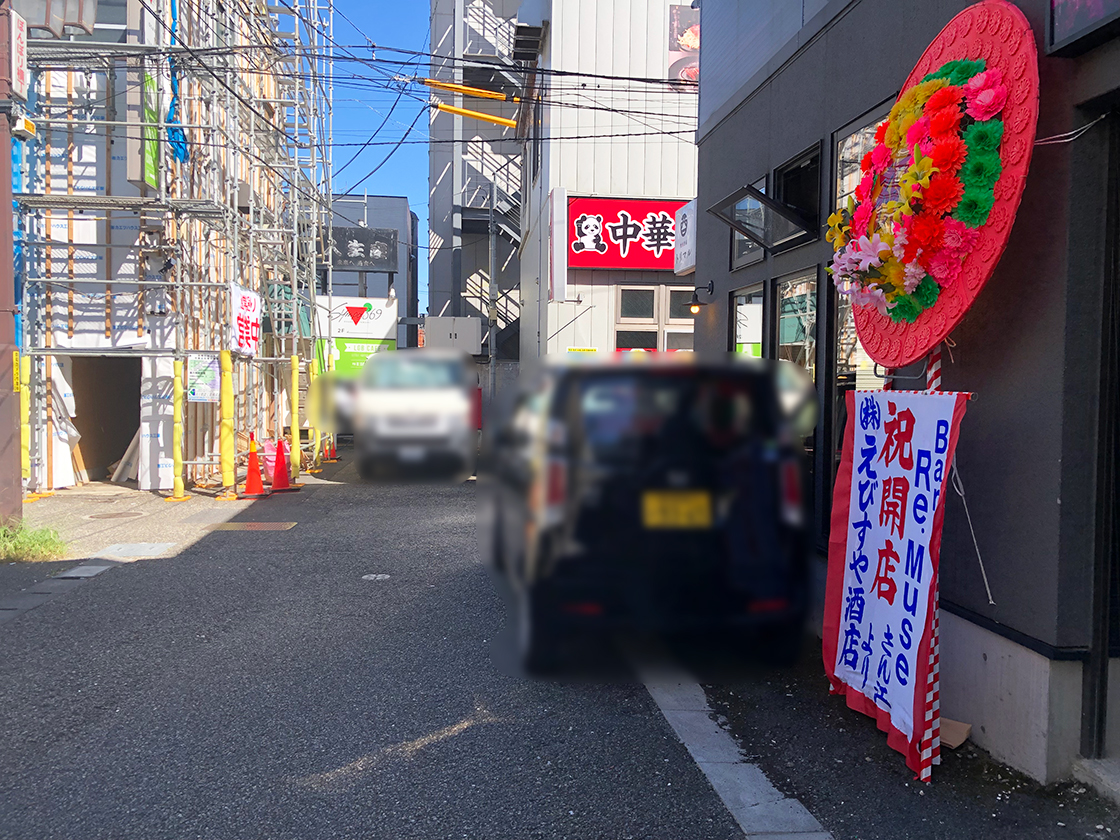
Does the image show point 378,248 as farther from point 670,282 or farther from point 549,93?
point 670,282

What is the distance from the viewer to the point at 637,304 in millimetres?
1580

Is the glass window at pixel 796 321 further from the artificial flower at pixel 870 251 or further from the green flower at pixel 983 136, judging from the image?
the green flower at pixel 983 136

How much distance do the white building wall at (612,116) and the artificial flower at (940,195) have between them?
1.72ft

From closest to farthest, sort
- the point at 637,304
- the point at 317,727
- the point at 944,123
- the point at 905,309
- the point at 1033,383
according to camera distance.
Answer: the point at 637,304, the point at 905,309, the point at 944,123, the point at 1033,383, the point at 317,727

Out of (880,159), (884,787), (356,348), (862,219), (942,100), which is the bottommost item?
(884,787)

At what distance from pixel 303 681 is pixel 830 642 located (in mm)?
6292

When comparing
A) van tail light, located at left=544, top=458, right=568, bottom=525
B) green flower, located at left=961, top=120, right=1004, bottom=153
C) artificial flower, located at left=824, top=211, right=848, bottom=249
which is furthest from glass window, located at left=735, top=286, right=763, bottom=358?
van tail light, located at left=544, top=458, right=568, bottom=525

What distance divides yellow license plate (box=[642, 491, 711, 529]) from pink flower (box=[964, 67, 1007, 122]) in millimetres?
2197

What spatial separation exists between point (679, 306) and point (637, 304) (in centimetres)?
11

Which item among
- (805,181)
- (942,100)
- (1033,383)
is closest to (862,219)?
(942,100)

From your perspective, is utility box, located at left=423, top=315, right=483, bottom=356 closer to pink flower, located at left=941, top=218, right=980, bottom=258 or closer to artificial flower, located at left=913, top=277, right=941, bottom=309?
artificial flower, located at left=913, top=277, right=941, bottom=309

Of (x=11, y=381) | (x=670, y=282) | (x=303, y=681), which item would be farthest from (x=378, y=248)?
(x=11, y=381)

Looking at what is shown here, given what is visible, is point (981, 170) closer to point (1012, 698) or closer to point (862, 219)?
point (862, 219)

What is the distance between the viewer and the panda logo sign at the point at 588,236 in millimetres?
1786
